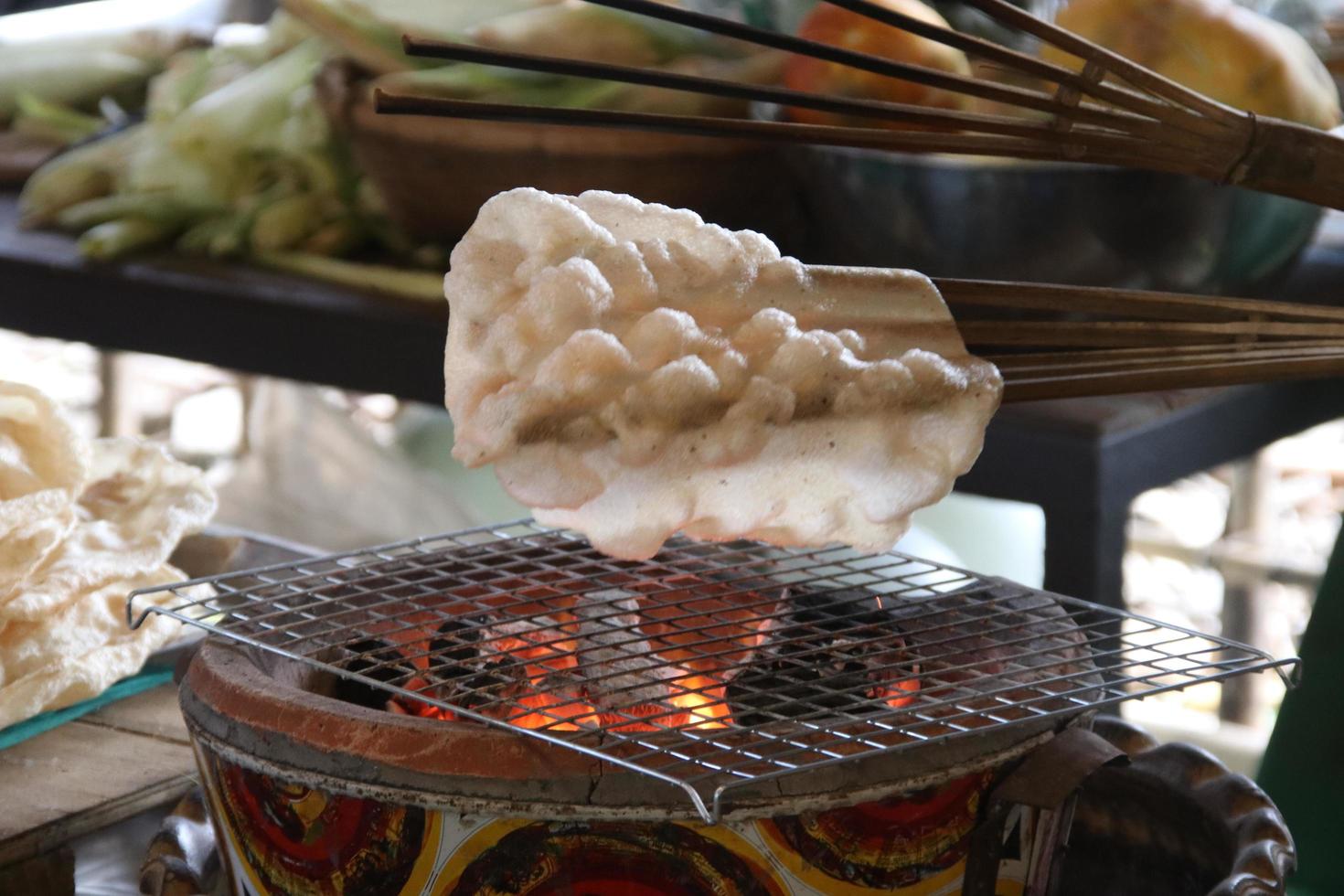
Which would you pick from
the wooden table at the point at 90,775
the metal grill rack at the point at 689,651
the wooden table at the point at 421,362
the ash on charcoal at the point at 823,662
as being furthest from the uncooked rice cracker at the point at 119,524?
the ash on charcoal at the point at 823,662

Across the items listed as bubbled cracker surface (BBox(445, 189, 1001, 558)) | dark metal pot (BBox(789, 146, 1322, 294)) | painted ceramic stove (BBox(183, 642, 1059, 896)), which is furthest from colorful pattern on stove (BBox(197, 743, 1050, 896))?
dark metal pot (BBox(789, 146, 1322, 294))

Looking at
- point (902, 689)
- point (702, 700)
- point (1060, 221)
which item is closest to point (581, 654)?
point (702, 700)

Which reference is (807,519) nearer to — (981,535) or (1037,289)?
(1037,289)

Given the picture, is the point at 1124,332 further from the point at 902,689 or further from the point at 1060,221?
the point at 1060,221

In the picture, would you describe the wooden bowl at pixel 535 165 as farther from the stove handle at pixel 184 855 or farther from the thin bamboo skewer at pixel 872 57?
the thin bamboo skewer at pixel 872 57

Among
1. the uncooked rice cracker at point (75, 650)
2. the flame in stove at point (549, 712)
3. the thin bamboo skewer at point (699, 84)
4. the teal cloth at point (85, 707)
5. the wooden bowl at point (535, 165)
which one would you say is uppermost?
the thin bamboo skewer at point (699, 84)

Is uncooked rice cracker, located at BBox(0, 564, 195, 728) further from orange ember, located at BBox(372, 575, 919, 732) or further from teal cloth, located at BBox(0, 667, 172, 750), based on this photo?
orange ember, located at BBox(372, 575, 919, 732)
